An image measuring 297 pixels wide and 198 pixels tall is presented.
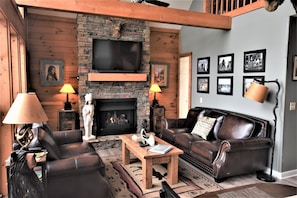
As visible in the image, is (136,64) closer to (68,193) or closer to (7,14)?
(7,14)

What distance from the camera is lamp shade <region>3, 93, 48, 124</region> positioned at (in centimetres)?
218

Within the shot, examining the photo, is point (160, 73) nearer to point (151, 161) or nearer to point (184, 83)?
point (184, 83)

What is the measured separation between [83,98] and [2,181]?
9.46 feet

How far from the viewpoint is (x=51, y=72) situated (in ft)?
18.2

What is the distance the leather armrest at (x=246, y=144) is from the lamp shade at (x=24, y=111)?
8.33ft

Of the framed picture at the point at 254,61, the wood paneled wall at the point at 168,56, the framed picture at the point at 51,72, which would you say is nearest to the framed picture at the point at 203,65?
the framed picture at the point at 254,61

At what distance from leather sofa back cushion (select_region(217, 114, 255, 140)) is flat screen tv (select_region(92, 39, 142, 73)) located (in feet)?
8.94

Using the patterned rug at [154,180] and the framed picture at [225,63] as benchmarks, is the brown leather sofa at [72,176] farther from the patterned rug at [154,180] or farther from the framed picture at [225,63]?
the framed picture at [225,63]

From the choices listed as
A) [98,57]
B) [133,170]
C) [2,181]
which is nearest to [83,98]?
[98,57]

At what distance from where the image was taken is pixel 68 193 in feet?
8.70

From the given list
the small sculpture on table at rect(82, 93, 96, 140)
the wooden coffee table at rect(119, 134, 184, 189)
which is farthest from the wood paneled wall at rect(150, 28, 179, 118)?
the wooden coffee table at rect(119, 134, 184, 189)

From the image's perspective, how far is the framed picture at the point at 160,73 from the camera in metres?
6.66

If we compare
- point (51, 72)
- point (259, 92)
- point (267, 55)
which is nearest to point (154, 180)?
point (259, 92)

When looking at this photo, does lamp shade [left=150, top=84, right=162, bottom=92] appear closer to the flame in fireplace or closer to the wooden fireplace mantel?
the wooden fireplace mantel
